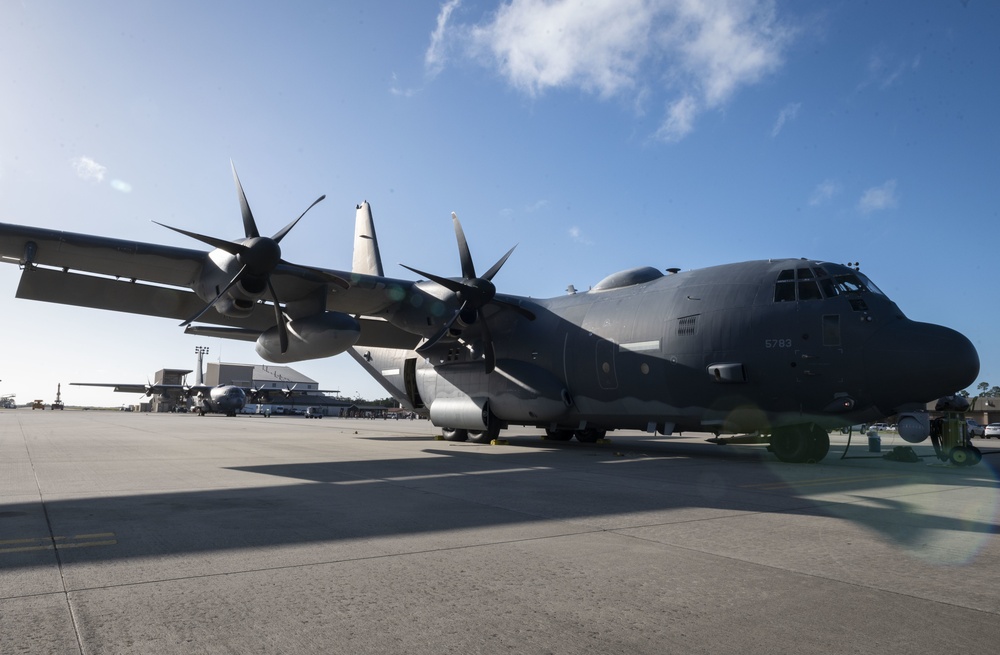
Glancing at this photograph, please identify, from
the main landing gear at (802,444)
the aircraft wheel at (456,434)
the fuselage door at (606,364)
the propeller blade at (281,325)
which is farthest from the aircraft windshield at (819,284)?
the aircraft wheel at (456,434)

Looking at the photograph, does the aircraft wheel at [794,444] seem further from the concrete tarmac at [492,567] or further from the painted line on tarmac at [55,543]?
the painted line on tarmac at [55,543]

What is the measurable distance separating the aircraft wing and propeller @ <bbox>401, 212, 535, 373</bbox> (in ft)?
5.69

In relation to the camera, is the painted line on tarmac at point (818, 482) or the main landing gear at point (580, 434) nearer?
the painted line on tarmac at point (818, 482)

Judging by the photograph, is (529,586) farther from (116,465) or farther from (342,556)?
(116,465)

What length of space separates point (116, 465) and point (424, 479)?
6238 millimetres

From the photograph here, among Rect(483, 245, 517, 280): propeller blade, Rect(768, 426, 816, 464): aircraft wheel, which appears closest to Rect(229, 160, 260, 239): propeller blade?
Rect(483, 245, 517, 280): propeller blade

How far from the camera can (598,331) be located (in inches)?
694

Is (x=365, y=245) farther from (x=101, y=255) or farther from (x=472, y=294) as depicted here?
(x=101, y=255)

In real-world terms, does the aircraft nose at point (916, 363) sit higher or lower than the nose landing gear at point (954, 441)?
higher

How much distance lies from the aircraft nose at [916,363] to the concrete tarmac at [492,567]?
3243 millimetres

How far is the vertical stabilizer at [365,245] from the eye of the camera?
27.1 metres

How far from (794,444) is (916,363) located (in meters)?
3.32

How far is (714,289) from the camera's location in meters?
15.4

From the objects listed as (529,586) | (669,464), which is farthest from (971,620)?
(669,464)
